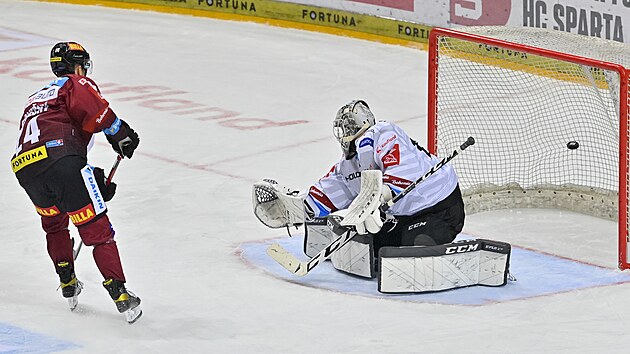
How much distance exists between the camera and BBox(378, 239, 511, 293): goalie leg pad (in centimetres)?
552

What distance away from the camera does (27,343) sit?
509cm

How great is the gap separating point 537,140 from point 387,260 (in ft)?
6.85

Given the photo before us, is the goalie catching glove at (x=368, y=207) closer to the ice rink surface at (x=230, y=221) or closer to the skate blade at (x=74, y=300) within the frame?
the ice rink surface at (x=230, y=221)

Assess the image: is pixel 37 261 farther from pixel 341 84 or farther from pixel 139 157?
pixel 341 84

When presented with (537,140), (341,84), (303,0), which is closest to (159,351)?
(537,140)

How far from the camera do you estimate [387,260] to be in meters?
5.50

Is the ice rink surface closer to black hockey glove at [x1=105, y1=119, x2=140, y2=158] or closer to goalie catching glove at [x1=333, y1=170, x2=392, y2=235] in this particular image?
goalie catching glove at [x1=333, y1=170, x2=392, y2=235]

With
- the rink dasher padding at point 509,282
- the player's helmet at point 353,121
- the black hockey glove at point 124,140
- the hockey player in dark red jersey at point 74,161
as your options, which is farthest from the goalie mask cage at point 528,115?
the hockey player in dark red jersey at point 74,161

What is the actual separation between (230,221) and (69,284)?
1.47 m

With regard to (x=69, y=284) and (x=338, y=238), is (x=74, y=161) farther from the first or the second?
(x=338, y=238)

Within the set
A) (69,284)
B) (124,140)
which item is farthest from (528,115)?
(69,284)

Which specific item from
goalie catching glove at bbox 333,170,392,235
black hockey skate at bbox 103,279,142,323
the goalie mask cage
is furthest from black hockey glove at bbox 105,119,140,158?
the goalie mask cage

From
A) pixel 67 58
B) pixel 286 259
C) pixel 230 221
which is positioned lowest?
pixel 230 221

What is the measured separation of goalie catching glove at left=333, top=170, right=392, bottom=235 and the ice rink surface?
0.29 meters
